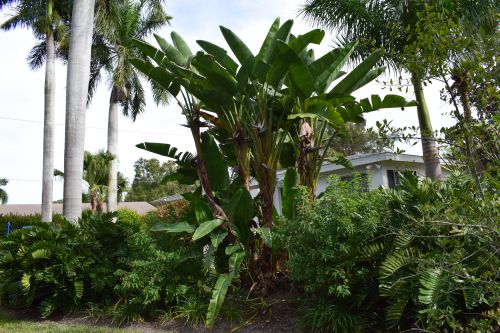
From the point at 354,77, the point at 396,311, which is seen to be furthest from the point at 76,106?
the point at 396,311

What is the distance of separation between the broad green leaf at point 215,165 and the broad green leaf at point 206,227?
1.03 m

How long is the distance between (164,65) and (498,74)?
5286mm

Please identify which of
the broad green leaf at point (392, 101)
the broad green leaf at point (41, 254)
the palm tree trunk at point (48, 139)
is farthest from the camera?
the palm tree trunk at point (48, 139)

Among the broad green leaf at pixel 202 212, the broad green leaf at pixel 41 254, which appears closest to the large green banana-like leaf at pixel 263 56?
the broad green leaf at pixel 202 212

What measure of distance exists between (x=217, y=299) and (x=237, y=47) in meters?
3.75

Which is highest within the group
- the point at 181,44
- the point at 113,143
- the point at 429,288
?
the point at 113,143

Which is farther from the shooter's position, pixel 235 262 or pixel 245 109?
pixel 245 109

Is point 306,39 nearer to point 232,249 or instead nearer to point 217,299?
point 232,249

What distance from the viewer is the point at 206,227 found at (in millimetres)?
6414

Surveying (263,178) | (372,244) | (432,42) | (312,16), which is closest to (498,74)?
(432,42)

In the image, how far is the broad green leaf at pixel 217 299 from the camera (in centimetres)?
573

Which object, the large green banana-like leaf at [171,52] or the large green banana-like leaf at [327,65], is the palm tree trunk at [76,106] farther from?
the large green banana-like leaf at [327,65]

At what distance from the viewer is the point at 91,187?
24.5m

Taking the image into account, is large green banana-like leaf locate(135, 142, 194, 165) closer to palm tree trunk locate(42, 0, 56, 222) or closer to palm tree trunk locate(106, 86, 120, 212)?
palm tree trunk locate(42, 0, 56, 222)
